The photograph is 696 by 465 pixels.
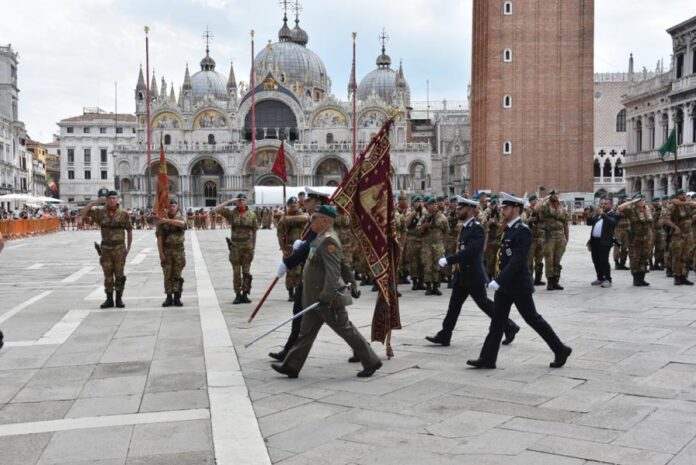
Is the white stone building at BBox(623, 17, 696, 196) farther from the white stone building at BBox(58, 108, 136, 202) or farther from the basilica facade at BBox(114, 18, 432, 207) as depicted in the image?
the white stone building at BBox(58, 108, 136, 202)

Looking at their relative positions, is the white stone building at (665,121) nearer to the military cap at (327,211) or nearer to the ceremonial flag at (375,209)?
the ceremonial flag at (375,209)

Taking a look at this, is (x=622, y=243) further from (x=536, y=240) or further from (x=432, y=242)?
(x=432, y=242)

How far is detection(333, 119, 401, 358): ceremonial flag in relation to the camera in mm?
6289

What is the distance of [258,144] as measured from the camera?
216 ft

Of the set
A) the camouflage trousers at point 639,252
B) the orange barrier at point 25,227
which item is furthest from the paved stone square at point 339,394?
the orange barrier at point 25,227

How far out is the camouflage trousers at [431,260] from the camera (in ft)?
37.7

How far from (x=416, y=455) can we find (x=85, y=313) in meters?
6.88

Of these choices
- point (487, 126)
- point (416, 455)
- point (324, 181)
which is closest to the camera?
point (416, 455)

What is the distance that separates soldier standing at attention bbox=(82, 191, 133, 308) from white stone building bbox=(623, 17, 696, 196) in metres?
36.4

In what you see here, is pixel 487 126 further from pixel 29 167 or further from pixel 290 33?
pixel 29 167

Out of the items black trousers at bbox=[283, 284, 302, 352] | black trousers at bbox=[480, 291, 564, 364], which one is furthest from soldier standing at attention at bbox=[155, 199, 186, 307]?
black trousers at bbox=[480, 291, 564, 364]

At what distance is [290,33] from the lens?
8550 centimetres

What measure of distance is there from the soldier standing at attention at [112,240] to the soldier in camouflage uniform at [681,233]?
946 centimetres

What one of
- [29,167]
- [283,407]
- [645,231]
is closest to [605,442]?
[283,407]
